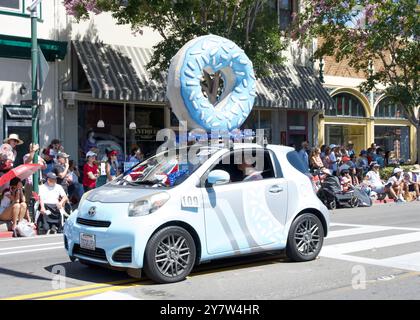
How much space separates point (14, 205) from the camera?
1285cm

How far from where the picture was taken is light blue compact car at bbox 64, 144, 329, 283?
6.97 m

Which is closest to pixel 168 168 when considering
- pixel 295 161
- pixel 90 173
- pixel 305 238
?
pixel 295 161

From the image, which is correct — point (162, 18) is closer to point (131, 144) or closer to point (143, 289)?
point (131, 144)

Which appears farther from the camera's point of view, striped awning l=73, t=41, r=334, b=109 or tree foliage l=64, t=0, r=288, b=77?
striped awning l=73, t=41, r=334, b=109

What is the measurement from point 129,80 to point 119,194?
1170 cm

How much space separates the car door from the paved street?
413 mm

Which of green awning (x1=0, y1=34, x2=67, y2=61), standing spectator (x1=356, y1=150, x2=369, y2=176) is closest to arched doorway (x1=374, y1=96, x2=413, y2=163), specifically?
standing spectator (x1=356, y1=150, x2=369, y2=176)

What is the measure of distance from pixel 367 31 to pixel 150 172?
16394 millimetres

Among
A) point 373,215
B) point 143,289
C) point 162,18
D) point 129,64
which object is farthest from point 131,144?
point 143,289

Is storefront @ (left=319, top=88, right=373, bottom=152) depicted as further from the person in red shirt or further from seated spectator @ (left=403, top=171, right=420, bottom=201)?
the person in red shirt

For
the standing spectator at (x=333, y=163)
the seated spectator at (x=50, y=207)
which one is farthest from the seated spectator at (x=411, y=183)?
the seated spectator at (x=50, y=207)

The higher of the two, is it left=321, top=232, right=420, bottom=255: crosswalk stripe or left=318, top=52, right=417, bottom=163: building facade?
left=318, top=52, right=417, bottom=163: building facade

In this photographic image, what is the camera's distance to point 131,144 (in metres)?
19.8

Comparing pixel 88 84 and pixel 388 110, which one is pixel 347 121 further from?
pixel 88 84
